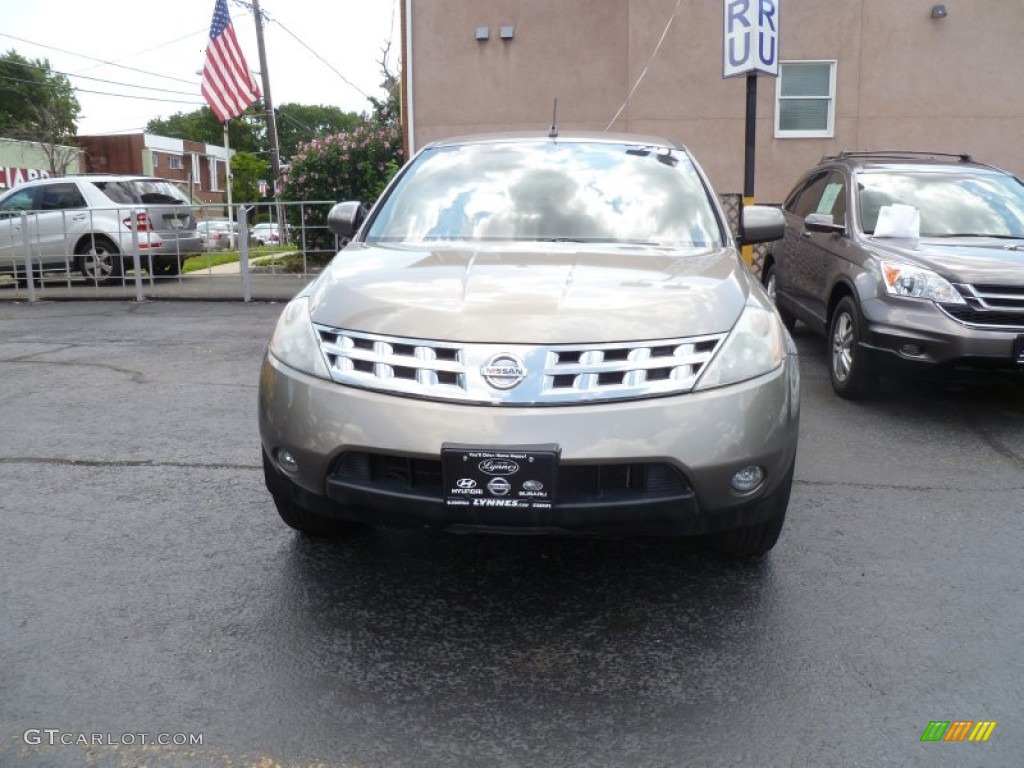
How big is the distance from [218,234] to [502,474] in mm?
17947

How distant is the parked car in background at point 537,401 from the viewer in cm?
293

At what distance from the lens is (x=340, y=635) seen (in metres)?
3.16

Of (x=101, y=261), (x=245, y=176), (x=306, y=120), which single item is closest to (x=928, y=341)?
(x=101, y=261)

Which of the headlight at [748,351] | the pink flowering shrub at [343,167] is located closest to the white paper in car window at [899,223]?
the headlight at [748,351]

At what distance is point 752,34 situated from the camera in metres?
9.68

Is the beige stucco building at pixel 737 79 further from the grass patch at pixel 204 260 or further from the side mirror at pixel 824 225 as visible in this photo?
the side mirror at pixel 824 225

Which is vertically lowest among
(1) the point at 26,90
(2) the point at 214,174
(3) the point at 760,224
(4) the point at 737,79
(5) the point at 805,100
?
(3) the point at 760,224

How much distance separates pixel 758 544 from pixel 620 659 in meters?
0.82

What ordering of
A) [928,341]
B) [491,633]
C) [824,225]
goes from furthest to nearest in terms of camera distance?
[824,225], [928,341], [491,633]

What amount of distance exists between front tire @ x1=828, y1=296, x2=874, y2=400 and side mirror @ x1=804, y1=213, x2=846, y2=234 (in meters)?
0.50

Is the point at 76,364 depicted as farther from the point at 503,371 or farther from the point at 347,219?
the point at 503,371

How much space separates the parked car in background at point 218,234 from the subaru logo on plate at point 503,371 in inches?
448

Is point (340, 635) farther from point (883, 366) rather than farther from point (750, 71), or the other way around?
point (750, 71)

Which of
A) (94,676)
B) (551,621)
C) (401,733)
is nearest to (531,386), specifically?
(551,621)
